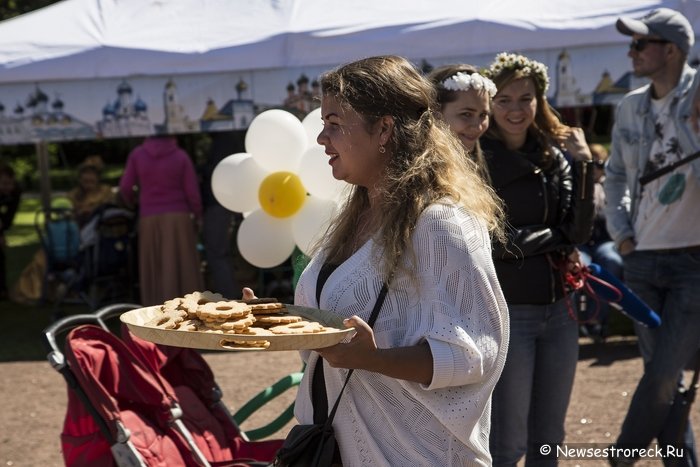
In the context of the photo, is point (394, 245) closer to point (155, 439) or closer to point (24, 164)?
point (155, 439)

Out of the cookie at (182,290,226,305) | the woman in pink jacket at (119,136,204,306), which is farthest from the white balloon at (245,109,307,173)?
the woman in pink jacket at (119,136,204,306)

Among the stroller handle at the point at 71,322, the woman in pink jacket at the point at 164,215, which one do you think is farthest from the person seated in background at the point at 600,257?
the stroller handle at the point at 71,322

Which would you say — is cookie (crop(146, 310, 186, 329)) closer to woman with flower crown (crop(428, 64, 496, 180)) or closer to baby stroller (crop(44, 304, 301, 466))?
baby stroller (crop(44, 304, 301, 466))

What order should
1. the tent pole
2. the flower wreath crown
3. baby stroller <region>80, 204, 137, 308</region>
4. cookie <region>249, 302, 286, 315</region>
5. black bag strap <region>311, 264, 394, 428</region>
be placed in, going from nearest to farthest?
cookie <region>249, 302, 286, 315</region> < black bag strap <region>311, 264, 394, 428</region> < the flower wreath crown < baby stroller <region>80, 204, 137, 308</region> < the tent pole

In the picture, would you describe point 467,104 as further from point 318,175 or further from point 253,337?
point 253,337

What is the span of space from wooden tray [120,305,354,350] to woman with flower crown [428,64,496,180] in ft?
4.46

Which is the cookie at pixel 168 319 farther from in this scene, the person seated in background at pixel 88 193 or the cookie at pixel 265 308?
the person seated in background at pixel 88 193

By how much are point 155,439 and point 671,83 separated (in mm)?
2773

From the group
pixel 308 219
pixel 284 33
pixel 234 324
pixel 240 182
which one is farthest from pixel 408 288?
pixel 284 33

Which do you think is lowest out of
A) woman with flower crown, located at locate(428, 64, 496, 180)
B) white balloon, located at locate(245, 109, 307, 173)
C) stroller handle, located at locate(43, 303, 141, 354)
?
stroller handle, located at locate(43, 303, 141, 354)

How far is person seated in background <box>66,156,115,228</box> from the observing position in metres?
10.7

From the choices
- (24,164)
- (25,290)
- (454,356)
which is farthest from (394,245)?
(24,164)

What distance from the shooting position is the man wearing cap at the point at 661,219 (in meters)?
4.61

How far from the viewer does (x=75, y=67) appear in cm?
920
